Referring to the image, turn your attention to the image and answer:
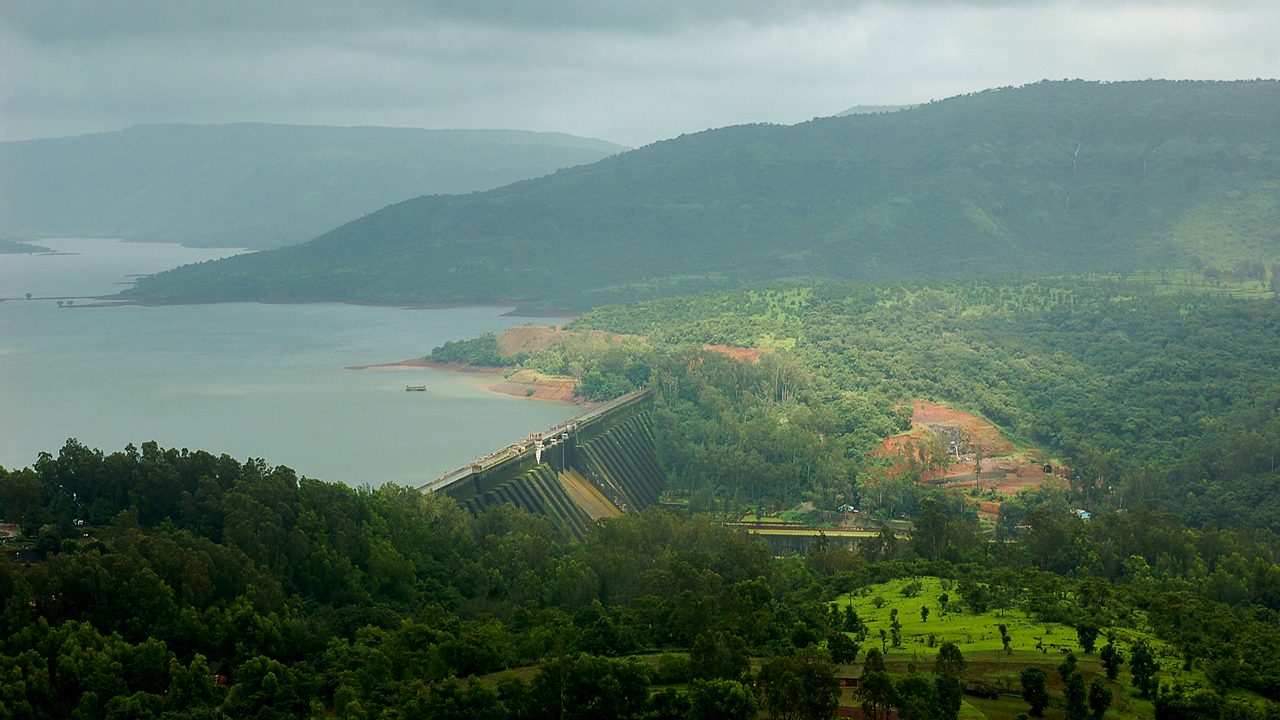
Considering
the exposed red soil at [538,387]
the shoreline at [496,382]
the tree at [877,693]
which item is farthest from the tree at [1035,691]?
the exposed red soil at [538,387]

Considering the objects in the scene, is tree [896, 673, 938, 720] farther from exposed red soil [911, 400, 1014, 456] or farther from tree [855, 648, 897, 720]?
exposed red soil [911, 400, 1014, 456]

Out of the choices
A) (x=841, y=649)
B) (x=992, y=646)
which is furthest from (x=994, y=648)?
(x=841, y=649)

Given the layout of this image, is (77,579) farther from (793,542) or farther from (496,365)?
(496,365)

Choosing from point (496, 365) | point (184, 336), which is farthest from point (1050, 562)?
point (184, 336)

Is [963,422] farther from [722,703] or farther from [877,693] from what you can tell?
[722,703]

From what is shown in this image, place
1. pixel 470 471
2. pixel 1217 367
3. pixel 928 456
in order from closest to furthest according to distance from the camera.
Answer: pixel 470 471 → pixel 928 456 → pixel 1217 367

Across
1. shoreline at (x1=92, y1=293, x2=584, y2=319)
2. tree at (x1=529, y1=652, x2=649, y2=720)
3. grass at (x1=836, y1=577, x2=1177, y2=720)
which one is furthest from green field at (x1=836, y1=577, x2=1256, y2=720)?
shoreline at (x1=92, y1=293, x2=584, y2=319)
